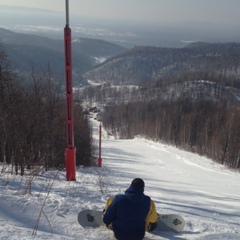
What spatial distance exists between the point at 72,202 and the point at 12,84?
10.7 m

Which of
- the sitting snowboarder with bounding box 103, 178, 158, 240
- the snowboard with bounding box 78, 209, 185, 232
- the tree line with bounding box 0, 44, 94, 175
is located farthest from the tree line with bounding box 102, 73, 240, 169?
the sitting snowboarder with bounding box 103, 178, 158, 240

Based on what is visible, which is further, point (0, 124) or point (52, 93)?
point (52, 93)

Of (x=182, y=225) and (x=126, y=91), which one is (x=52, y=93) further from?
(x=126, y=91)

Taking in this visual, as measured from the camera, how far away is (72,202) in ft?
18.5

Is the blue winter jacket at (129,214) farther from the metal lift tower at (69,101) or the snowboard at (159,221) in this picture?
the metal lift tower at (69,101)

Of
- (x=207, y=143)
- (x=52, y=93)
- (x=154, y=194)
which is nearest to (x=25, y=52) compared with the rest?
(x=207, y=143)

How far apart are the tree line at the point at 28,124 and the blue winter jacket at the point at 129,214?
3453 millimetres

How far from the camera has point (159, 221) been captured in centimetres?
505

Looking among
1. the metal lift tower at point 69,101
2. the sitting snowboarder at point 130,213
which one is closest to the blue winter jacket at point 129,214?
Result: the sitting snowboarder at point 130,213

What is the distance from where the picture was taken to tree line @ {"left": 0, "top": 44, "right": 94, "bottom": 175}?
36.6ft

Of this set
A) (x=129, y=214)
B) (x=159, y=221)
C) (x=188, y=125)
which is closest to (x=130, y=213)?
(x=129, y=214)

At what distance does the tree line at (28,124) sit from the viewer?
36.6 feet

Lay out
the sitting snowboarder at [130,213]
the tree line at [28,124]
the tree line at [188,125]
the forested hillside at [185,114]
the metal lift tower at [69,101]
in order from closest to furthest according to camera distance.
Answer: the sitting snowboarder at [130,213] < the metal lift tower at [69,101] < the tree line at [28,124] < the tree line at [188,125] < the forested hillside at [185,114]

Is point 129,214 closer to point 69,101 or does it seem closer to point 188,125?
point 69,101
